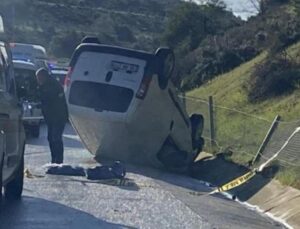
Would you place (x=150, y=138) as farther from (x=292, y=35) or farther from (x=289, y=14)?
(x=289, y=14)

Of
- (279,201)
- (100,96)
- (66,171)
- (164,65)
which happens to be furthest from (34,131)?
(279,201)

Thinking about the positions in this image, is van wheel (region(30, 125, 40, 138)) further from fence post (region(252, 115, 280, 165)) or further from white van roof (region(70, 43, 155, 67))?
fence post (region(252, 115, 280, 165))

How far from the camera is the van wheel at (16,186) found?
619 inches

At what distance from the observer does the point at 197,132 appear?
24109 mm

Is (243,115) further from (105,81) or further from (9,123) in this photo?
(9,123)

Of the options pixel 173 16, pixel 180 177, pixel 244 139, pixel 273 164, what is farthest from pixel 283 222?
pixel 173 16

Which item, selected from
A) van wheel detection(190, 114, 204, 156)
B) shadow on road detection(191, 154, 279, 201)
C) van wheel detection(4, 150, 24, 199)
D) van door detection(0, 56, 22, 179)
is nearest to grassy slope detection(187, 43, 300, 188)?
shadow on road detection(191, 154, 279, 201)

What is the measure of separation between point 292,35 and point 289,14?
115 inches

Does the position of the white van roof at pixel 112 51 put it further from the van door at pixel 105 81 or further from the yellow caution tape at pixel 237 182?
the yellow caution tape at pixel 237 182

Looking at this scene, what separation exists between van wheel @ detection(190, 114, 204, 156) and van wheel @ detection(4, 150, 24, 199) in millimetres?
8279

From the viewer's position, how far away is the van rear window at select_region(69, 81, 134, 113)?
21.8 meters

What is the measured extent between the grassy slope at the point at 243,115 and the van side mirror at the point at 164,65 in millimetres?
2147

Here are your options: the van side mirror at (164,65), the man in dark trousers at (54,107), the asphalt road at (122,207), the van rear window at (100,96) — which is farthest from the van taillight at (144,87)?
the asphalt road at (122,207)

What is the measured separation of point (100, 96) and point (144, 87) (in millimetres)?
986
